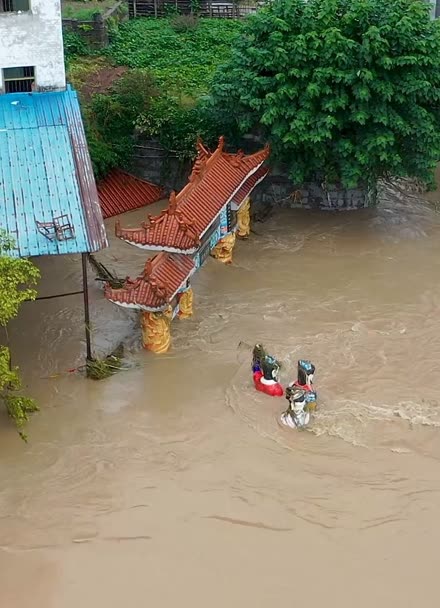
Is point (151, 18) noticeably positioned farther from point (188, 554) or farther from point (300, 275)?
point (188, 554)

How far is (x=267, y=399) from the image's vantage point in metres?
12.4

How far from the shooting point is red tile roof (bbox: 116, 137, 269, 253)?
520 inches

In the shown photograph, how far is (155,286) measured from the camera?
502 inches

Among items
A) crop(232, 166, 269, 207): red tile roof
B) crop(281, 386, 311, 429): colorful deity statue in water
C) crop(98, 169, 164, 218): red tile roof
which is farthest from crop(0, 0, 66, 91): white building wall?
crop(281, 386, 311, 429): colorful deity statue in water

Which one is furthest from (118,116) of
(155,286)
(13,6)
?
(155,286)

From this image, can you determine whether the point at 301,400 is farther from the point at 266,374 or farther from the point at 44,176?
the point at 44,176

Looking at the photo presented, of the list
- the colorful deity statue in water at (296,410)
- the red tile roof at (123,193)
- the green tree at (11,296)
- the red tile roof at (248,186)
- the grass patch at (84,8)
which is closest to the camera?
the green tree at (11,296)

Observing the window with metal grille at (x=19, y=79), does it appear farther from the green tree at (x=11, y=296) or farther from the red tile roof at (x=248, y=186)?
the green tree at (x=11, y=296)

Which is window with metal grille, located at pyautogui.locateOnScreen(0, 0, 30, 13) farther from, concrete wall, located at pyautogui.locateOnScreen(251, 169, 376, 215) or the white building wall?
concrete wall, located at pyautogui.locateOnScreen(251, 169, 376, 215)

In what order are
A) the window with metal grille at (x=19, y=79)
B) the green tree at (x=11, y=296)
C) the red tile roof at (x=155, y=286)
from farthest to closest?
the window with metal grille at (x=19, y=79) → the red tile roof at (x=155, y=286) → the green tree at (x=11, y=296)

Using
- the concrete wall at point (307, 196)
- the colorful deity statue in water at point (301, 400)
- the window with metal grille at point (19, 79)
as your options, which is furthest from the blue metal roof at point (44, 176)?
the concrete wall at point (307, 196)

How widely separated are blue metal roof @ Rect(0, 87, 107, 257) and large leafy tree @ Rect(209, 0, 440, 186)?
4581mm

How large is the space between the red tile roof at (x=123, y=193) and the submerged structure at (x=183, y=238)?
356 cm

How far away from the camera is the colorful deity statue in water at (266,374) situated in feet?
40.5
